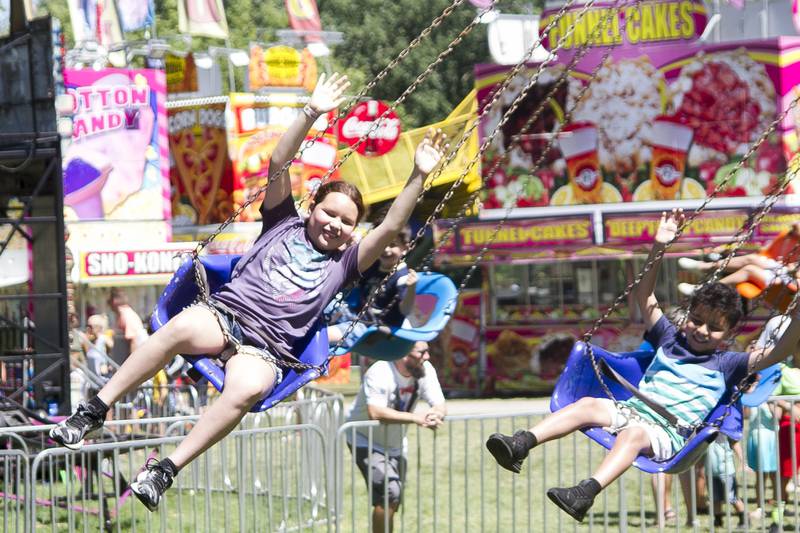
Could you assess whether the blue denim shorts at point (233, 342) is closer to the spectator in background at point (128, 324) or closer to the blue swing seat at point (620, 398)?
the blue swing seat at point (620, 398)

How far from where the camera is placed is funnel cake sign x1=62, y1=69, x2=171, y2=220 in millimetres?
21875

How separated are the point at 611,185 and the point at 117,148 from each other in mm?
7970

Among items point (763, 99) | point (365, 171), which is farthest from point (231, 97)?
point (763, 99)

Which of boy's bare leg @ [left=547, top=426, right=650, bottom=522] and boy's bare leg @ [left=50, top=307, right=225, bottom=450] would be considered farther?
boy's bare leg @ [left=547, top=426, right=650, bottom=522]

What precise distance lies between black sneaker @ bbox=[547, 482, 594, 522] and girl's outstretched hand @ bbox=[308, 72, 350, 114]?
1.61m

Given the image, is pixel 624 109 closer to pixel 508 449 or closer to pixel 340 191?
pixel 508 449

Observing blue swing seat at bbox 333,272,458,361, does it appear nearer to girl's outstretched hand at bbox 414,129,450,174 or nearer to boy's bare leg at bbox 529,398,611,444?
boy's bare leg at bbox 529,398,611,444

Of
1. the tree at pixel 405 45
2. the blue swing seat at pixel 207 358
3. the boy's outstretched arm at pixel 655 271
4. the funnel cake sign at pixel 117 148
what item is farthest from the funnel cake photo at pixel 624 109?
the tree at pixel 405 45

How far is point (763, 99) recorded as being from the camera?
710 inches

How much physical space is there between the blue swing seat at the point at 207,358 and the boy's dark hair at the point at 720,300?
165 centimetres

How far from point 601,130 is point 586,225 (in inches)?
51.0

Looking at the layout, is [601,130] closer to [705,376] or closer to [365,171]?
[365,171]

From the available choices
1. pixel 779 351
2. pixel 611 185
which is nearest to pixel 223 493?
pixel 779 351

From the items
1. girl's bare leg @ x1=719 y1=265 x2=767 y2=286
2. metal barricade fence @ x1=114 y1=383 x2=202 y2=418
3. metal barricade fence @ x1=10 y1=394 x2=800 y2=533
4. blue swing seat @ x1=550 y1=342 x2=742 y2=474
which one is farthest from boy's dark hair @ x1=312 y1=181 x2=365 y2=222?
metal barricade fence @ x1=114 y1=383 x2=202 y2=418
